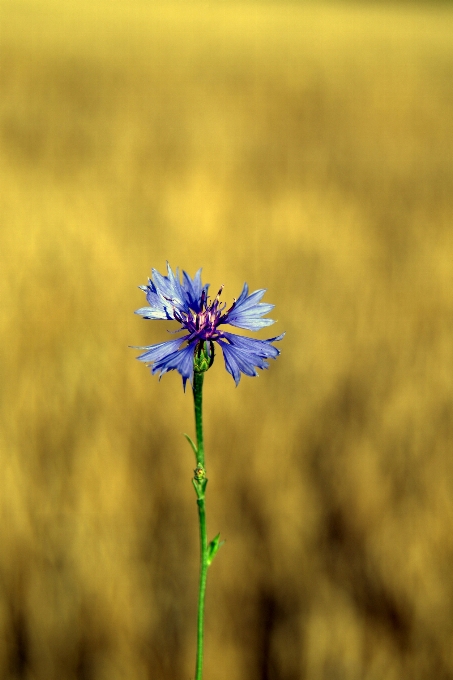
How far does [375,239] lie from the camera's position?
324 centimetres

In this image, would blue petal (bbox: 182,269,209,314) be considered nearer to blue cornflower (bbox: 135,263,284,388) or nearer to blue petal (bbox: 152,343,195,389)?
blue cornflower (bbox: 135,263,284,388)

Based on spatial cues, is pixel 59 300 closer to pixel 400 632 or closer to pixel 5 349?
pixel 5 349

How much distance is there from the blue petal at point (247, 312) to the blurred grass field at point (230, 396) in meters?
1.05

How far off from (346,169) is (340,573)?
105 inches

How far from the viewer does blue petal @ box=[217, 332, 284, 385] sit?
1.00 meters

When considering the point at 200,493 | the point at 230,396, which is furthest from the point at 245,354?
the point at 230,396

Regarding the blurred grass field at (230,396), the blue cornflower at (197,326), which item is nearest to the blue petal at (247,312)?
the blue cornflower at (197,326)

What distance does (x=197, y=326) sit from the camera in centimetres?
106

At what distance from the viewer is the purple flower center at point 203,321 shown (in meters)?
1.04

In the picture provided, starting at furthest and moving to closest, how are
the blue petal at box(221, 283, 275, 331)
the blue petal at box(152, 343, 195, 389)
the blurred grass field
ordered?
the blurred grass field
the blue petal at box(221, 283, 275, 331)
the blue petal at box(152, 343, 195, 389)

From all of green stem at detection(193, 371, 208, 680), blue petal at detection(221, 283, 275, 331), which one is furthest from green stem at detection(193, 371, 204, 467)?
blue petal at detection(221, 283, 275, 331)

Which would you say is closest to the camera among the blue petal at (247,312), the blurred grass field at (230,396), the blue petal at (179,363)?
the blue petal at (179,363)

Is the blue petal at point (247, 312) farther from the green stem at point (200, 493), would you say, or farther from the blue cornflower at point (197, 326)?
the green stem at point (200, 493)

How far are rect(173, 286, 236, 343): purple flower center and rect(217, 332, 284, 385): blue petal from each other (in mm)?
26
